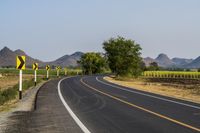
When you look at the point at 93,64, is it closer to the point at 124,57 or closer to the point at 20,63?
the point at 124,57

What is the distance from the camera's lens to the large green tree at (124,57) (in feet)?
275

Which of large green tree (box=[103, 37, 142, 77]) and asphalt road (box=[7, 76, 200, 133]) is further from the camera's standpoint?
large green tree (box=[103, 37, 142, 77])

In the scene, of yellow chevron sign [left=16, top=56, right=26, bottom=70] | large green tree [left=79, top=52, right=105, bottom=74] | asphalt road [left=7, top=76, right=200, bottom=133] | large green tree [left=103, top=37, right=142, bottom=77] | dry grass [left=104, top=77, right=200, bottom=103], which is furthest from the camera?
large green tree [left=79, top=52, right=105, bottom=74]

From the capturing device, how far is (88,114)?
55.4ft

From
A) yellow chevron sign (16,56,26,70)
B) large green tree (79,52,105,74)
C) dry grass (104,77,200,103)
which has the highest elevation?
large green tree (79,52,105,74)

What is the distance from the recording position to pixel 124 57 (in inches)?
3342

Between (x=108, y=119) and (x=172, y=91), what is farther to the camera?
(x=172, y=91)

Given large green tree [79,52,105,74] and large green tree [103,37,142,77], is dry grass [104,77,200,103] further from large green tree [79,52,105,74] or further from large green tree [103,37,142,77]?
large green tree [79,52,105,74]

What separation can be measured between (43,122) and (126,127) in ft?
9.78

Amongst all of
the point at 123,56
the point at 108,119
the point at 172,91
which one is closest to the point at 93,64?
the point at 123,56

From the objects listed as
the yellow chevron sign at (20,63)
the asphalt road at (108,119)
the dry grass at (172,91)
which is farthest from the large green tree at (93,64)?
the asphalt road at (108,119)

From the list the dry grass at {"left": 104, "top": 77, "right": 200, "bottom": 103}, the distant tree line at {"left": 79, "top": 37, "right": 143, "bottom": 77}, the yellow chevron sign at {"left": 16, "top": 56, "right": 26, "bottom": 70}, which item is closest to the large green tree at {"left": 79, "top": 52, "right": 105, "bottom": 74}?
the distant tree line at {"left": 79, "top": 37, "right": 143, "bottom": 77}

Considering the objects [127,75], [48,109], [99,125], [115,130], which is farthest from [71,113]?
[127,75]

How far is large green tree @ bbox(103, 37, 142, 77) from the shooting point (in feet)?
275
